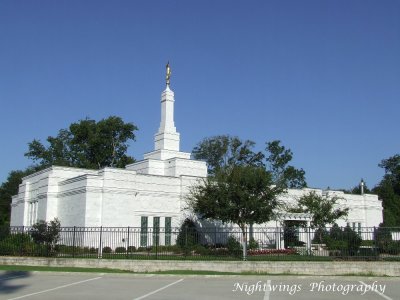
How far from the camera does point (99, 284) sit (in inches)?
694

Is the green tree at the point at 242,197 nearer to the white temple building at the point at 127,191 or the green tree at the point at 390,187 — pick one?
the white temple building at the point at 127,191

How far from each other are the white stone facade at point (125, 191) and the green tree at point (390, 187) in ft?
65.2

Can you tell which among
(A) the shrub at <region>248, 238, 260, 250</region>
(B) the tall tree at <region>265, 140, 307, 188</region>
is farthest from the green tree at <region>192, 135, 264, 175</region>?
(A) the shrub at <region>248, 238, 260, 250</region>

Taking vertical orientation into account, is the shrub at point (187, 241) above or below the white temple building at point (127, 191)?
below

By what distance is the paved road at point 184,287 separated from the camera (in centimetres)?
1455

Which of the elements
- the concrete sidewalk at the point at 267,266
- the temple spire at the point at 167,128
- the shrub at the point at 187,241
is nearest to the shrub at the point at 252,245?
the shrub at the point at 187,241

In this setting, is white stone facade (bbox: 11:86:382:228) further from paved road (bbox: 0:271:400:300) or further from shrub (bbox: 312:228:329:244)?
paved road (bbox: 0:271:400:300)

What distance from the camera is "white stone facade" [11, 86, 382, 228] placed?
136 feet

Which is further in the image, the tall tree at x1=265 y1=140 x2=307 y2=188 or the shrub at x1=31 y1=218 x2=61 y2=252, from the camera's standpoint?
the tall tree at x1=265 y1=140 x2=307 y2=188

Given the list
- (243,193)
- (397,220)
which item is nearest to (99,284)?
(243,193)

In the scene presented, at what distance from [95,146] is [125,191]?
3372 centimetres

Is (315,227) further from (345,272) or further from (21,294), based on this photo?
(21,294)

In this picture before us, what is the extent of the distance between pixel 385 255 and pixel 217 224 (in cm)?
2006

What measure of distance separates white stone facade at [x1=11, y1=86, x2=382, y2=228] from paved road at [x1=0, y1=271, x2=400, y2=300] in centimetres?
1984
